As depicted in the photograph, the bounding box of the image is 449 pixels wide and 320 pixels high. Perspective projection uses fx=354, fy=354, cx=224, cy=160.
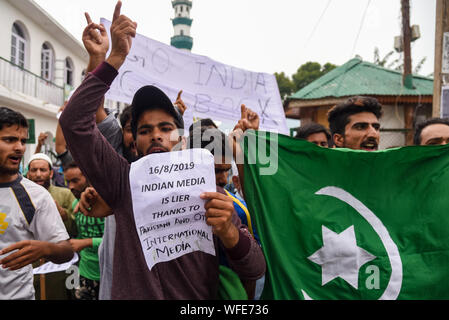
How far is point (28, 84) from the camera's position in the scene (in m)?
14.9

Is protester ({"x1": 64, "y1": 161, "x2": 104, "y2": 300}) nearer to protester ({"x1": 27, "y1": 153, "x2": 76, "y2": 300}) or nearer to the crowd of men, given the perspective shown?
the crowd of men

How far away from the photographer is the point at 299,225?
198 centimetres

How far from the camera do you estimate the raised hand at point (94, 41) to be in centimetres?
160

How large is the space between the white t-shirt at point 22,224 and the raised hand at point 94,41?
1155 mm

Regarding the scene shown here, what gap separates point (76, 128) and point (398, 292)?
185cm

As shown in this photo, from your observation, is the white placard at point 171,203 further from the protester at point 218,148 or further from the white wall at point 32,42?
the white wall at point 32,42

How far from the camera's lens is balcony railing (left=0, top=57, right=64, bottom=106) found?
13.2 metres

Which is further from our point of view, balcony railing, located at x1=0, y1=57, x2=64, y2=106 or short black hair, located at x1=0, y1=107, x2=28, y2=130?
balcony railing, located at x1=0, y1=57, x2=64, y2=106

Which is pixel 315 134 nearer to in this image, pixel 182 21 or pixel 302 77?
pixel 302 77

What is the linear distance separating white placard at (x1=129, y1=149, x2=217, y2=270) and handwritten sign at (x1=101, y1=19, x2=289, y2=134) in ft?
7.70

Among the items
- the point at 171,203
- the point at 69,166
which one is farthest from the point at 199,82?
the point at 171,203

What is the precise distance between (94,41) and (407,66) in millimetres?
11421

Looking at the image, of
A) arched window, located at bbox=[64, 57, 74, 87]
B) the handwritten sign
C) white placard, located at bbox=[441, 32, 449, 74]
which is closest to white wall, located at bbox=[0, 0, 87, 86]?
arched window, located at bbox=[64, 57, 74, 87]
